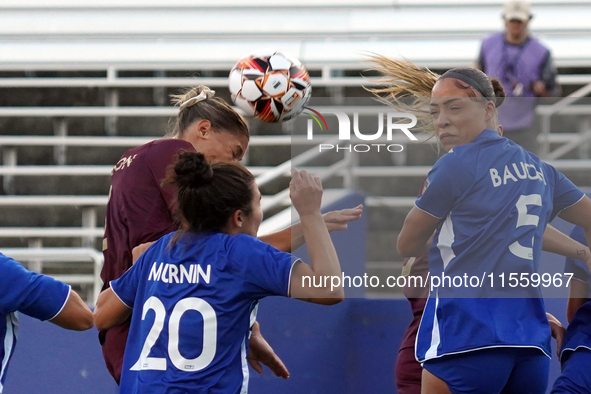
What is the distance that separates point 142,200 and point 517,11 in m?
3.66

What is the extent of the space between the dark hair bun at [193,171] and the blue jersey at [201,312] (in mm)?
174

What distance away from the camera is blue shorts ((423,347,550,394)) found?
7.27 feet

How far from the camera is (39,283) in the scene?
Answer: 2.38m

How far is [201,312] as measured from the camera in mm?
2246

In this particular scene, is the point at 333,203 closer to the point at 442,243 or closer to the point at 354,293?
the point at 354,293

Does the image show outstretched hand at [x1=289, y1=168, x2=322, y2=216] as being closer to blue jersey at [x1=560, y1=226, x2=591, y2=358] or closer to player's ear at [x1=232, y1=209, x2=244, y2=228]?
player's ear at [x1=232, y1=209, x2=244, y2=228]

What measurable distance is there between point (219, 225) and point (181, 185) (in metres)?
0.17

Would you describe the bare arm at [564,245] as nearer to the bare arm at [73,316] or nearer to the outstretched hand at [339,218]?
the outstretched hand at [339,218]

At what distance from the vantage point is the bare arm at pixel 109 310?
2443mm

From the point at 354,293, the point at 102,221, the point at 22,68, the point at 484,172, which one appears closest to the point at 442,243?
the point at 484,172

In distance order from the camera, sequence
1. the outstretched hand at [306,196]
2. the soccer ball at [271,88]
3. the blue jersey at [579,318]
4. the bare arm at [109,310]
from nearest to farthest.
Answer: the outstretched hand at [306,196] → the bare arm at [109,310] → the blue jersey at [579,318] → the soccer ball at [271,88]

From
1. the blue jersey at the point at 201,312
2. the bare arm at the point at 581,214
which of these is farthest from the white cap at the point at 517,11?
the blue jersey at the point at 201,312

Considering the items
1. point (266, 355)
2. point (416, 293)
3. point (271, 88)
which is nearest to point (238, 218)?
point (266, 355)

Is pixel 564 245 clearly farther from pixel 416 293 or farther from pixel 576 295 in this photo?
pixel 416 293
